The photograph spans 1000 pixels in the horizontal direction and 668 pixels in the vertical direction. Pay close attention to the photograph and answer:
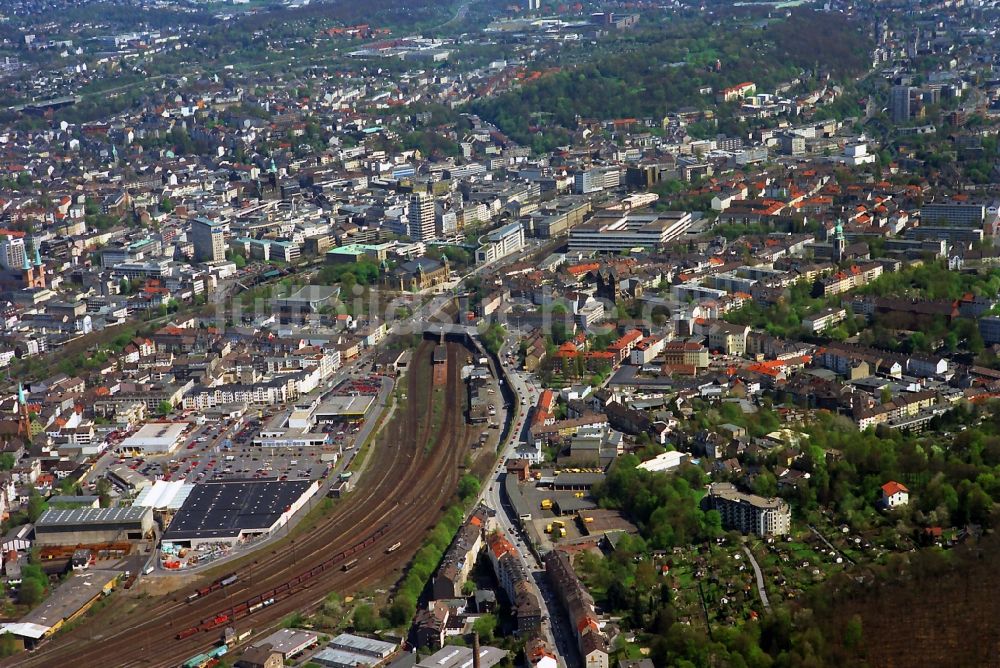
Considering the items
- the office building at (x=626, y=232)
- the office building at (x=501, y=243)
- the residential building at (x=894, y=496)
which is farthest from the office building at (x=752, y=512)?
the office building at (x=501, y=243)

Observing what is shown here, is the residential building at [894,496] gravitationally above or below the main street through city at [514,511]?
above

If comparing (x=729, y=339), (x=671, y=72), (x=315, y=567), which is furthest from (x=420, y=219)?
(x=671, y=72)

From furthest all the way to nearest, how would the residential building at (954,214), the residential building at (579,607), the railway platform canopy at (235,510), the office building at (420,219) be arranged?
1. the office building at (420,219)
2. the residential building at (954,214)
3. the railway platform canopy at (235,510)
4. the residential building at (579,607)

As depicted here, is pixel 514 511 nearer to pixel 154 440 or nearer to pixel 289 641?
pixel 289 641

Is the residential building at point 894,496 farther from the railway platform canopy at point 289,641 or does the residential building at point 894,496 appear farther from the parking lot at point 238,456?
the parking lot at point 238,456

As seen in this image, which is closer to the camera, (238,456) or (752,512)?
(752,512)

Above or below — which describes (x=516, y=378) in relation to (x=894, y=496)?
below

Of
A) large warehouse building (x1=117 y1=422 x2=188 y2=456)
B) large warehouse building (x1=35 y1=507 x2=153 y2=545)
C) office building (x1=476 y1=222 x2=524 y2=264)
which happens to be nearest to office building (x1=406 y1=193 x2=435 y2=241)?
office building (x1=476 y1=222 x2=524 y2=264)
